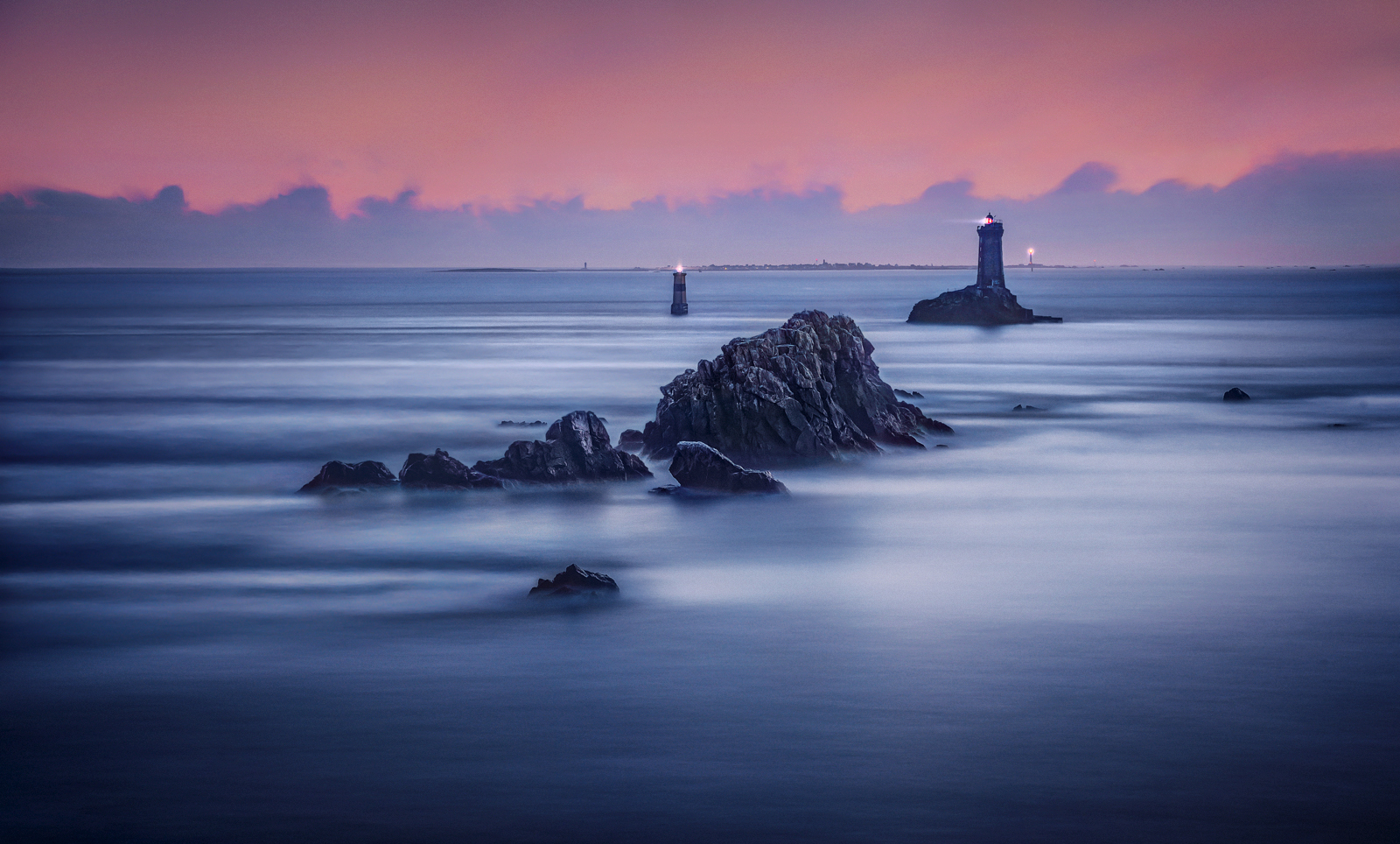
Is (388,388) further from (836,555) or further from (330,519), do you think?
(836,555)

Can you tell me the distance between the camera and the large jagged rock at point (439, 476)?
19047 millimetres

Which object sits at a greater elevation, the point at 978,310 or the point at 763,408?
the point at 978,310

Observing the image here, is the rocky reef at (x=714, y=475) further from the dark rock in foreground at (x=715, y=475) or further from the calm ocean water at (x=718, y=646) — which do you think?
the calm ocean water at (x=718, y=646)

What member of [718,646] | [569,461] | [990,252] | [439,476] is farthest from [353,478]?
[990,252]

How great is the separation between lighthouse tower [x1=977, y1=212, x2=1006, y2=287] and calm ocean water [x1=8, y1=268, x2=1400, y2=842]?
6159 cm

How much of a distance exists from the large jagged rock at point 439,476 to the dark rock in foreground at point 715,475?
104 inches

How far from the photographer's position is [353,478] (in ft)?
63.9

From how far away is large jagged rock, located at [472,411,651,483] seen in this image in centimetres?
1938

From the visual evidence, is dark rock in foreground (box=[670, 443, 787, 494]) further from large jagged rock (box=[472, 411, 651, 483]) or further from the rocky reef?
large jagged rock (box=[472, 411, 651, 483])

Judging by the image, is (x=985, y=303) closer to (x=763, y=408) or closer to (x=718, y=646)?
(x=763, y=408)

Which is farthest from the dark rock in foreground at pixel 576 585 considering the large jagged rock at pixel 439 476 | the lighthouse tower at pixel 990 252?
the lighthouse tower at pixel 990 252

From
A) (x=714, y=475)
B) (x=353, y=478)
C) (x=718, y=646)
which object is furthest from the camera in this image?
(x=353, y=478)

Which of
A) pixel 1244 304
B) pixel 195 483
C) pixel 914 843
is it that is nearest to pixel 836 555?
pixel 914 843

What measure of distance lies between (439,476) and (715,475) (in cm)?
392
